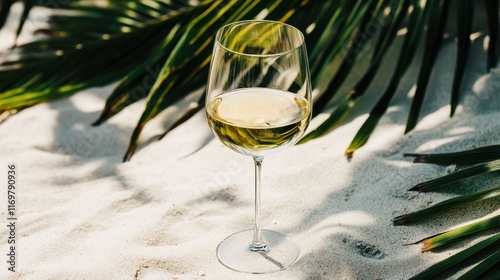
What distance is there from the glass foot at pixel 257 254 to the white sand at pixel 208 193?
2cm

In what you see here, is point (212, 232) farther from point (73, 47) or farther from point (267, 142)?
point (73, 47)

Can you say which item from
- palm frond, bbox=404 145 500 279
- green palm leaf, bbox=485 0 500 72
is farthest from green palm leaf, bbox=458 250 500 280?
green palm leaf, bbox=485 0 500 72

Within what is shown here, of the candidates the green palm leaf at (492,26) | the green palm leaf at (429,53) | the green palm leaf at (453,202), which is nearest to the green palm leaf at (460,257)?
the green palm leaf at (453,202)

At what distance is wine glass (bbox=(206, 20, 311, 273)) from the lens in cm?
145

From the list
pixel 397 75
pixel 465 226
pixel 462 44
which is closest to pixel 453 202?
pixel 465 226

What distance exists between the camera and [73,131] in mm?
2307

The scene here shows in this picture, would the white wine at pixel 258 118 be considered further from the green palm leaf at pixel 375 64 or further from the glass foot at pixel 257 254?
the green palm leaf at pixel 375 64

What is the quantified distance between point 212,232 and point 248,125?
1.52 ft

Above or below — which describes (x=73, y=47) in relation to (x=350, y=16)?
below

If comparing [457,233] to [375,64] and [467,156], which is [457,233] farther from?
[375,64]

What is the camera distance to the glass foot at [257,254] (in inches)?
65.8

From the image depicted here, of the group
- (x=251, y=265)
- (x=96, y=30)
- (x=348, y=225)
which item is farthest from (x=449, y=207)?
(x=96, y=30)

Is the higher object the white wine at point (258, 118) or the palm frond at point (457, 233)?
the white wine at point (258, 118)

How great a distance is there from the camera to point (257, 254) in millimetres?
1713
